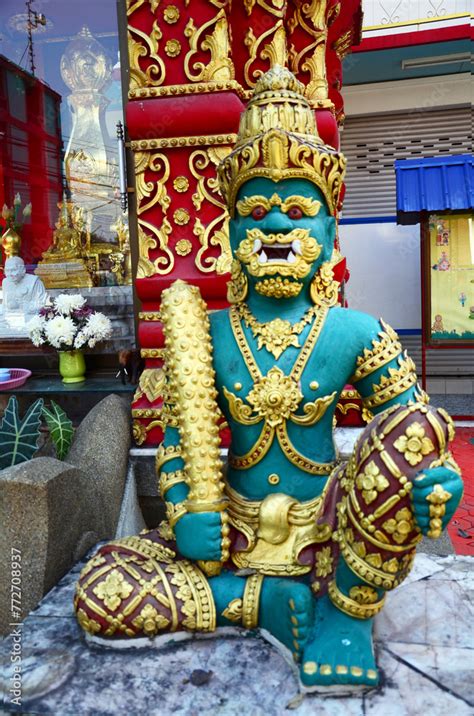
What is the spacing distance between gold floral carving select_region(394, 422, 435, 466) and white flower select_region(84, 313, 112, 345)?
2560 millimetres

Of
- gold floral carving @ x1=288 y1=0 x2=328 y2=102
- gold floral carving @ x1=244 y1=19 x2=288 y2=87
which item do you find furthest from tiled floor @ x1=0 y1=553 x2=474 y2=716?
gold floral carving @ x1=288 y1=0 x2=328 y2=102

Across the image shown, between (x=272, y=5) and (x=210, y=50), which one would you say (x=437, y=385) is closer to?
(x=272, y=5)

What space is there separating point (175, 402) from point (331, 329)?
53cm

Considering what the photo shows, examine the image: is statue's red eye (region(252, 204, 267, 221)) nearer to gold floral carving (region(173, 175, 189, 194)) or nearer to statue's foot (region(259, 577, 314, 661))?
statue's foot (region(259, 577, 314, 661))

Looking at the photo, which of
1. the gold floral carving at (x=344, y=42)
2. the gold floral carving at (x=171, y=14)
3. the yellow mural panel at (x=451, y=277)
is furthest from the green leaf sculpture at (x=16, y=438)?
the yellow mural panel at (x=451, y=277)

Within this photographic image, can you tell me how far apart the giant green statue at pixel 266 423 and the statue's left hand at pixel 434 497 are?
0.76 ft

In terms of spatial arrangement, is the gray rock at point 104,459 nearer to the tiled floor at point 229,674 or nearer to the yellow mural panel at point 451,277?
the tiled floor at point 229,674

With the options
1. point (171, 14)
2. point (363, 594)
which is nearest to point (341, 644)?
point (363, 594)

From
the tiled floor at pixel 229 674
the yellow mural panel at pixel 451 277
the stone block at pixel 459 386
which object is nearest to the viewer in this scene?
the tiled floor at pixel 229 674

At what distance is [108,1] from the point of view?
4219 mm

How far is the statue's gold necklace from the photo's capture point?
6.14 ft

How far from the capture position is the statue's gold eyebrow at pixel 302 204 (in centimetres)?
184

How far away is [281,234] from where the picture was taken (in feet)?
6.00

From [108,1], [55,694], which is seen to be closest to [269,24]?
[108,1]
